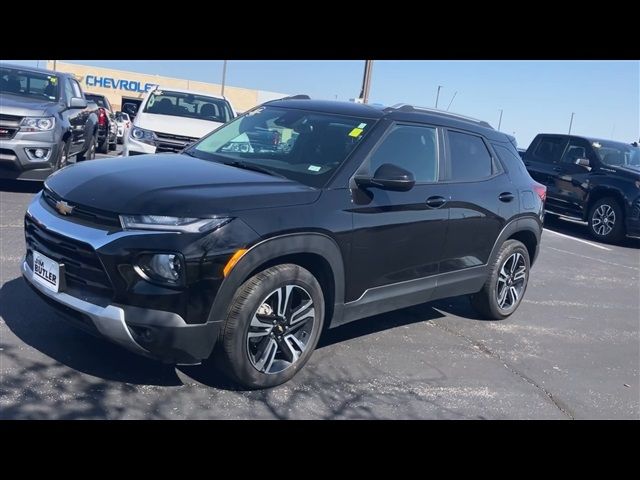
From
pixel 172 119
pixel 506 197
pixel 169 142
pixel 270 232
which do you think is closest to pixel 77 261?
Result: pixel 270 232

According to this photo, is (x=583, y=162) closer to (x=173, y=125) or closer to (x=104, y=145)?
(x=173, y=125)

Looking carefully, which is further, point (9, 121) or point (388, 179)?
point (9, 121)

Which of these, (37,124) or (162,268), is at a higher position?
(37,124)

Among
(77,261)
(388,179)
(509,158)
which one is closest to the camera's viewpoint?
(77,261)

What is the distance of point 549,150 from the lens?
13.5 meters

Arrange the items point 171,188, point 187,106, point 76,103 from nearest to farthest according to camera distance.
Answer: point 171,188 < point 76,103 < point 187,106

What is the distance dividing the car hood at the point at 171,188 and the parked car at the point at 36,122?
4.73 m

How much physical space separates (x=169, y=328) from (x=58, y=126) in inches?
255

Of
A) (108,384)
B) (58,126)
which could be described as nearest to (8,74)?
(58,126)

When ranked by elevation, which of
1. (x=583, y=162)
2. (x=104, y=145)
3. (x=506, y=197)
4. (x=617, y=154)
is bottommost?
(x=104, y=145)

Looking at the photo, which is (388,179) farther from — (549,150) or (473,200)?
(549,150)

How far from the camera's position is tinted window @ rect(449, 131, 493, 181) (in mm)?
5363

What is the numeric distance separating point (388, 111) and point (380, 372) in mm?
1966
